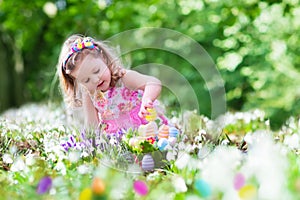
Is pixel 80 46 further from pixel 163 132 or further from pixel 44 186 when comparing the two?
pixel 44 186

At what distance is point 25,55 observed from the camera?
32.0 ft

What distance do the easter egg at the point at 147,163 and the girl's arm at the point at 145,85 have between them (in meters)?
0.43

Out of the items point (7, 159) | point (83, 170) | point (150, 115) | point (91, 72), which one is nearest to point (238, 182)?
point (83, 170)

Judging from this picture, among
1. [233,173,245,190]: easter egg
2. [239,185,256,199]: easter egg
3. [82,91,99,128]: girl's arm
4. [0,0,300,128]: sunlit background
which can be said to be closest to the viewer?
[239,185,256,199]: easter egg

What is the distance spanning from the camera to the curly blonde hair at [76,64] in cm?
334

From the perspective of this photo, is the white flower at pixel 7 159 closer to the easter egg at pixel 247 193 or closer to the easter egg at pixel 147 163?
the easter egg at pixel 147 163

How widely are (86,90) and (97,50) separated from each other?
27cm

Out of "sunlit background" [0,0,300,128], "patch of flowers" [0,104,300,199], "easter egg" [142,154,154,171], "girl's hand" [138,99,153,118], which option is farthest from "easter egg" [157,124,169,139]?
"sunlit background" [0,0,300,128]

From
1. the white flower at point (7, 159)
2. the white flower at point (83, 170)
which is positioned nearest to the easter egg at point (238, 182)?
the white flower at point (83, 170)

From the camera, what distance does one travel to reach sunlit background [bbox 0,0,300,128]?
313 inches

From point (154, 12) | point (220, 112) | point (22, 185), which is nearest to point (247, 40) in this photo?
point (154, 12)

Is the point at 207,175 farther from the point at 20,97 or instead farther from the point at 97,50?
the point at 20,97

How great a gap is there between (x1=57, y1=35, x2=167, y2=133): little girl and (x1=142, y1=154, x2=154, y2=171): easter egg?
1.50 feet

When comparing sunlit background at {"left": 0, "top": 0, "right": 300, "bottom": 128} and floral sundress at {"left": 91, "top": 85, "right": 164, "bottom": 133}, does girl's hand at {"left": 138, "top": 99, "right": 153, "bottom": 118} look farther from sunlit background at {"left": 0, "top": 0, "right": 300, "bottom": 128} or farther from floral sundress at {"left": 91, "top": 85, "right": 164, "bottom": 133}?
sunlit background at {"left": 0, "top": 0, "right": 300, "bottom": 128}
